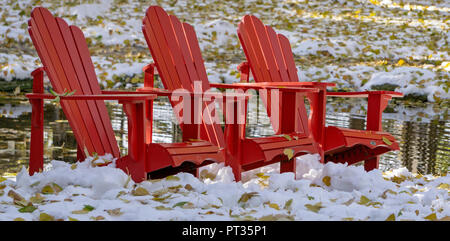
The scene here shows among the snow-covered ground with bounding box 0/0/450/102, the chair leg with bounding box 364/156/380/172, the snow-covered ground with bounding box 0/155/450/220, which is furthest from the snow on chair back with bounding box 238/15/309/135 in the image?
the snow-covered ground with bounding box 0/0/450/102

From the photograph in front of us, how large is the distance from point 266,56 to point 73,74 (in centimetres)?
149

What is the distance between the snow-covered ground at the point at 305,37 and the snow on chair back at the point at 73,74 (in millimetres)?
4781

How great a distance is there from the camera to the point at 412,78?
8.33 metres

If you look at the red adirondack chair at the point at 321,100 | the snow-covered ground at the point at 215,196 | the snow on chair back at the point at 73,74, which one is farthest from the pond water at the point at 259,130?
the snow-covered ground at the point at 215,196

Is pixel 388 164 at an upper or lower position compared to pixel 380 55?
lower

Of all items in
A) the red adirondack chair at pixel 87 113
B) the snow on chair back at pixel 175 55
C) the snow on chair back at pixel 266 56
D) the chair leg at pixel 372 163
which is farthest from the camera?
the snow on chair back at pixel 266 56

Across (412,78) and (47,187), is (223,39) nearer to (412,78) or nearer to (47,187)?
(412,78)

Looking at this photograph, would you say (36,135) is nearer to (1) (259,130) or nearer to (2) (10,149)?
(2) (10,149)

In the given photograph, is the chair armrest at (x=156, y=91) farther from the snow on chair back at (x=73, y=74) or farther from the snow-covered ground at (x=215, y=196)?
the snow-covered ground at (x=215, y=196)

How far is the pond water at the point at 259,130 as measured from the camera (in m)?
4.17

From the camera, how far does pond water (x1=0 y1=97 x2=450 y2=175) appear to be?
417cm

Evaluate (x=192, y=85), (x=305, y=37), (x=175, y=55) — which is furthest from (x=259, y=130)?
(x=305, y=37)
